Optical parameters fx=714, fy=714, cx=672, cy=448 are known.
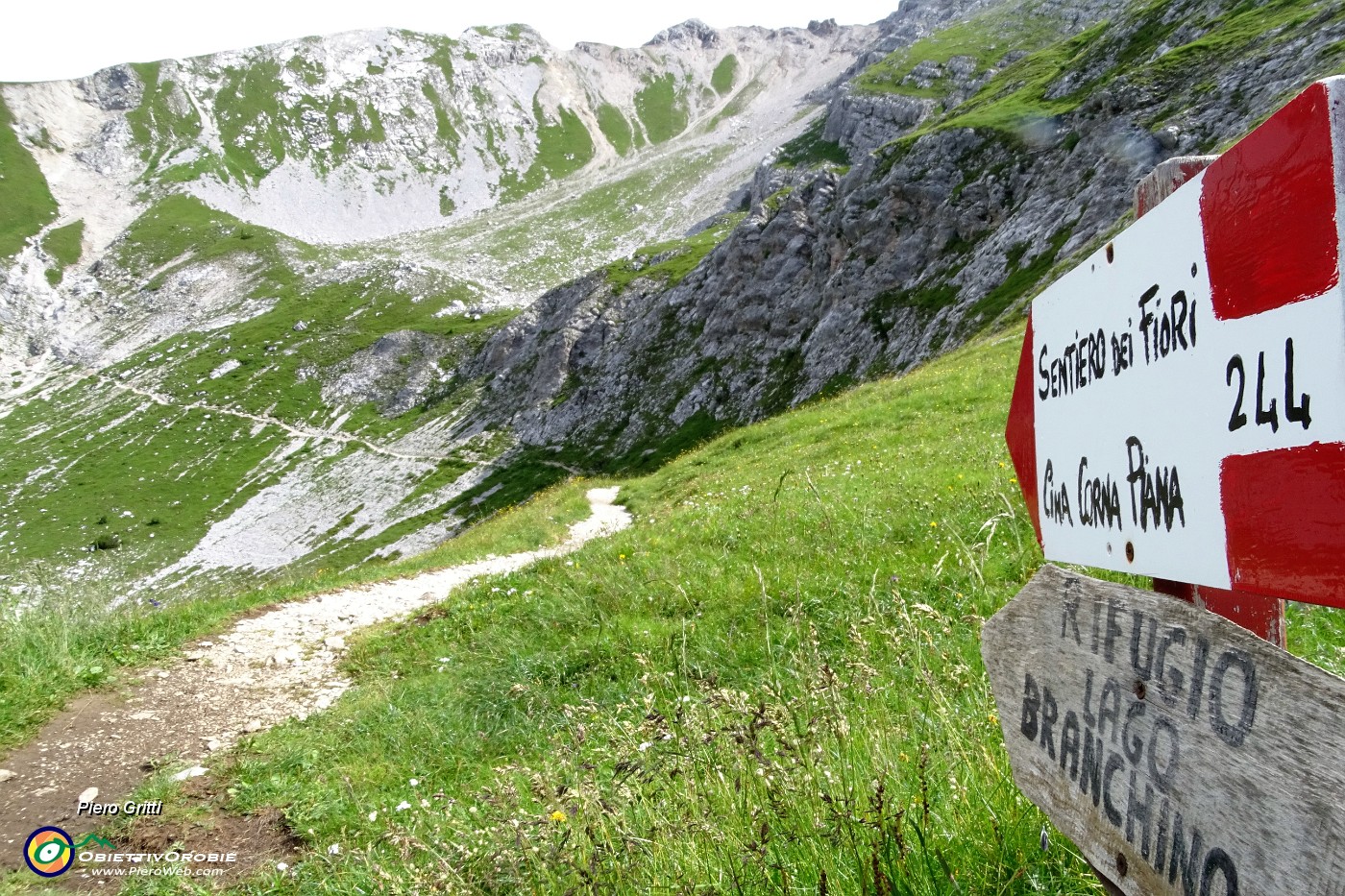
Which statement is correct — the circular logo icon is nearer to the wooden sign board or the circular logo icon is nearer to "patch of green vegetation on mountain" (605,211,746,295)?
the wooden sign board

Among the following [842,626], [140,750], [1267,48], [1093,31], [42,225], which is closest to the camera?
[842,626]

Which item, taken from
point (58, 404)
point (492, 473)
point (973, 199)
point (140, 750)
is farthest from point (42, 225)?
point (140, 750)

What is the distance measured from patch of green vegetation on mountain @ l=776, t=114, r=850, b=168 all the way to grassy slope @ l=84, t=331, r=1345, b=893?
13236cm

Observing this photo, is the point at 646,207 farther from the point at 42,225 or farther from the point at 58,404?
the point at 42,225

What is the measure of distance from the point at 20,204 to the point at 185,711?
9807 inches

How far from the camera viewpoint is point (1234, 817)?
1.58m

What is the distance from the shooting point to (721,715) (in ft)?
13.8

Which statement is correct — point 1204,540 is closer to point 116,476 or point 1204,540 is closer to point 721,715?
point 721,715

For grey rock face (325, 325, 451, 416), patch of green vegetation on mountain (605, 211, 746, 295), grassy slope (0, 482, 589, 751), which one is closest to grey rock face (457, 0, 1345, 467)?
patch of green vegetation on mountain (605, 211, 746, 295)

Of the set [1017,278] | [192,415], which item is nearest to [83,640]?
[1017,278]

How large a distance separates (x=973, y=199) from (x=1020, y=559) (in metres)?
54.5

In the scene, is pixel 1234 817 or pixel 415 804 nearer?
pixel 1234 817

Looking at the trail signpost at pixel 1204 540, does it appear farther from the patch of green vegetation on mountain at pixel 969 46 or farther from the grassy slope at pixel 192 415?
the patch of green vegetation on mountain at pixel 969 46

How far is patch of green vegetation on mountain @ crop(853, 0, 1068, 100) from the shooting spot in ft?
420
